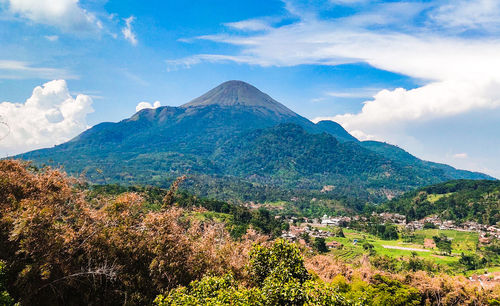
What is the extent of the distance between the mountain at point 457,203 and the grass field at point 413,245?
1566 centimetres

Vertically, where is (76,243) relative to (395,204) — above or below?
above

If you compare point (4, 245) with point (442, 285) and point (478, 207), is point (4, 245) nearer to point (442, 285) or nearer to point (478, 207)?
point (442, 285)

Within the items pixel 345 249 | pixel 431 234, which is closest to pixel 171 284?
pixel 345 249

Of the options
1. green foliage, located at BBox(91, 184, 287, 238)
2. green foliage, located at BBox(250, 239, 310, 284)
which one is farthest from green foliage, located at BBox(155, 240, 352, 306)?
green foliage, located at BBox(91, 184, 287, 238)

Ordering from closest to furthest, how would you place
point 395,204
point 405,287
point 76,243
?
point 76,243, point 405,287, point 395,204

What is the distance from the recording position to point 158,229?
11.1 meters

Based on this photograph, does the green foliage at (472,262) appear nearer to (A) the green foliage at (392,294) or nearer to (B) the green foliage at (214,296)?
(A) the green foliage at (392,294)

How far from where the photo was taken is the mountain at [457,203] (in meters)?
80.3

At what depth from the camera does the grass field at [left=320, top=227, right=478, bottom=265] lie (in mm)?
52062

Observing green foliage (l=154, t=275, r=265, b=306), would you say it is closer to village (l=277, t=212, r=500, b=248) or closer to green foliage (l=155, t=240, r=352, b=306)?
green foliage (l=155, t=240, r=352, b=306)

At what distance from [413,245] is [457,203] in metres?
41.9

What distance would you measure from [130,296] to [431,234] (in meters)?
83.0

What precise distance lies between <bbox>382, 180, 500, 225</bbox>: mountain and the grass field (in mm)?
15657

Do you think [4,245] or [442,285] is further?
[442,285]
